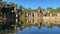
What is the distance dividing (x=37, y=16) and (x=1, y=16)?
10.2 m

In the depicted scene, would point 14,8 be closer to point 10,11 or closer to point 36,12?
point 10,11

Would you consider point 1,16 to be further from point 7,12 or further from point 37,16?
point 37,16

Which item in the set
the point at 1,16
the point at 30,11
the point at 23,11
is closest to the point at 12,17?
the point at 1,16

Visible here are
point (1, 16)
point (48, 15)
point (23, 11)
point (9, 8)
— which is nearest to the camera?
point (1, 16)

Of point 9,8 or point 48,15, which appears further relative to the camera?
point 48,15

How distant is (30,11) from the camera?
A: 34.8 m

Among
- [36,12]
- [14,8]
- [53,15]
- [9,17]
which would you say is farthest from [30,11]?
[9,17]

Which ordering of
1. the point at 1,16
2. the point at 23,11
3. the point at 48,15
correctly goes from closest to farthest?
the point at 1,16
the point at 23,11
the point at 48,15

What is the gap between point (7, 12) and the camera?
26031 mm

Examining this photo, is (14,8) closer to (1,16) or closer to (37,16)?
(1,16)

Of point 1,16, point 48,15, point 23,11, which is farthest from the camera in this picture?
point 48,15

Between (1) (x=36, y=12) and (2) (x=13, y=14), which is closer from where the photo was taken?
(2) (x=13, y=14)

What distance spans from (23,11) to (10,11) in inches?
231

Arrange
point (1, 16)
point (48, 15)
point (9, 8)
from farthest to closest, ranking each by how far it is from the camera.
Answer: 1. point (48, 15)
2. point (9, 8)
3. point (1, 16)
